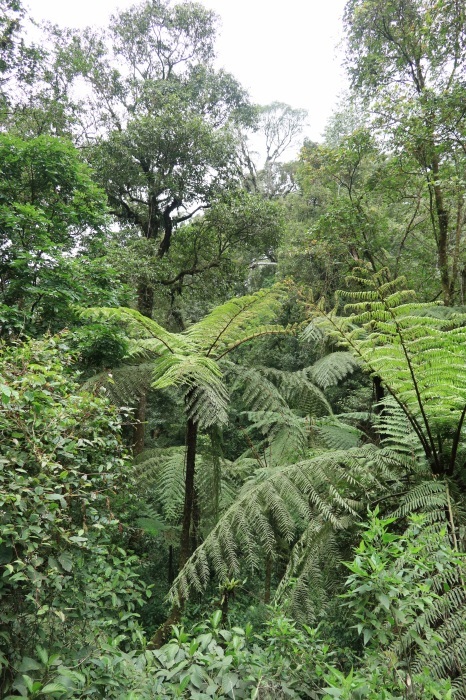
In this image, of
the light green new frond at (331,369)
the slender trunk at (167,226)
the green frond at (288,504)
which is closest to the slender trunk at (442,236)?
the light green new frond at (331,369)

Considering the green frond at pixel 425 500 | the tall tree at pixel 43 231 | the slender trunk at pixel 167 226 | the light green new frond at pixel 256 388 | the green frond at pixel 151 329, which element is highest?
the slender trunk at pixel 167 226

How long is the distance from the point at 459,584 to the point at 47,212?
3.73 metres

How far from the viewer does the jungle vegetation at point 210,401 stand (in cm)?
110

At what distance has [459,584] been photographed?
1314 mm

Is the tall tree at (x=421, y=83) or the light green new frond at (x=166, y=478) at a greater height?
the tall tree at (x=421, y=83)

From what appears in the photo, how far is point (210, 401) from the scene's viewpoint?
6.60ft

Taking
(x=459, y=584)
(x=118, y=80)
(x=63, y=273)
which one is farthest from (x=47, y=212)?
(x=118, y=80)

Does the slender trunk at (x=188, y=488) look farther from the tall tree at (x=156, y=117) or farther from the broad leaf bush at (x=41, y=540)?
the tall tree at (x=156, y=117)

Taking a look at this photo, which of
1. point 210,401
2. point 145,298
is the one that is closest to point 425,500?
point 210,401

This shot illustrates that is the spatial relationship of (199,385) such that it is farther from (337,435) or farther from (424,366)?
(337,435)

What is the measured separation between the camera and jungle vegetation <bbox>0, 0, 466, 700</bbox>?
3.61ft

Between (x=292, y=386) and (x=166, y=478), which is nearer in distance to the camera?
(x=166, y=478)

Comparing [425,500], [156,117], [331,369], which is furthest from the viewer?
[156,117]

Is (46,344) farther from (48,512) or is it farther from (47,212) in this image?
(47,212)
